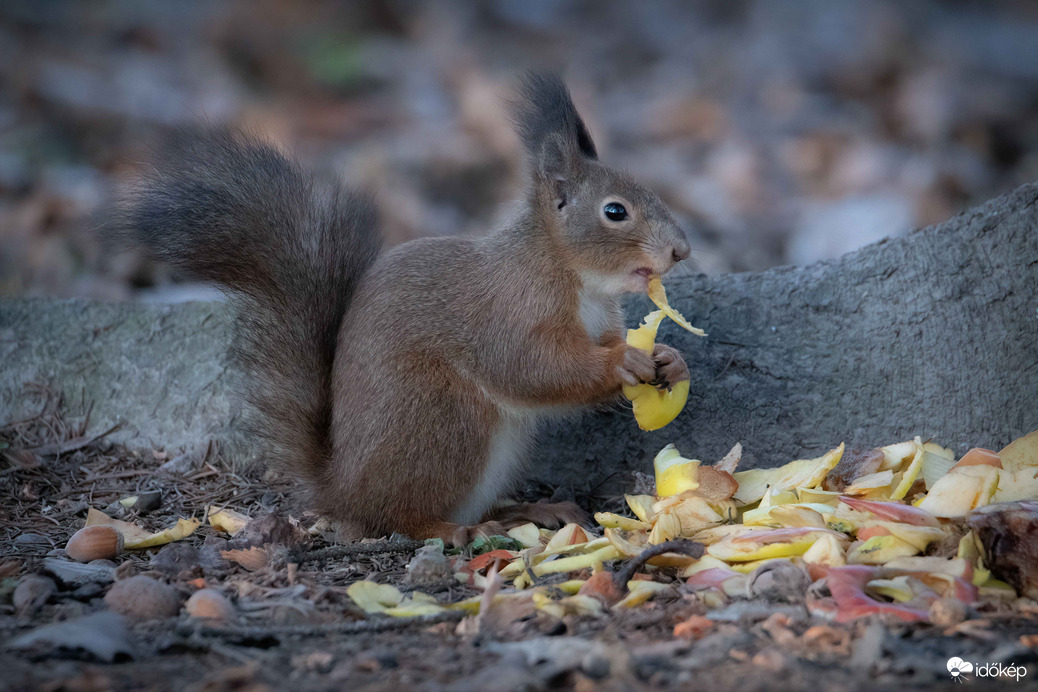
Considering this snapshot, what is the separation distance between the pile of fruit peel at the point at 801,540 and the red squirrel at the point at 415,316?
32 cm

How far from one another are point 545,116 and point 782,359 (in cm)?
101

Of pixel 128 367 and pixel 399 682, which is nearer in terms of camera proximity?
pixel 399 682

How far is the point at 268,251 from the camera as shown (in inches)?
97.7

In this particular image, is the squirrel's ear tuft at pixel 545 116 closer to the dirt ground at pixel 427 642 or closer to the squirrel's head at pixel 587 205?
the squirrel's head at pixel 587 205

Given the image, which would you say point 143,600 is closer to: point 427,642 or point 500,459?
point 427,642

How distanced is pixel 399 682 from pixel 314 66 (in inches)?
233

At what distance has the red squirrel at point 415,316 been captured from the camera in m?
2.44

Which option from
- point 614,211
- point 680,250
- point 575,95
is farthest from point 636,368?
point 575,95

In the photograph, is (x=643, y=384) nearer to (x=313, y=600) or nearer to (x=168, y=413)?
(x=313, y=600)

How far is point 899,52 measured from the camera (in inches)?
245

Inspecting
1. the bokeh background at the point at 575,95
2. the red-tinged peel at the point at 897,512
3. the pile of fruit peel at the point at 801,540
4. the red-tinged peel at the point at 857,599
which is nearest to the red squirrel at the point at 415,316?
the pile of fruit peel at the point at 801,540

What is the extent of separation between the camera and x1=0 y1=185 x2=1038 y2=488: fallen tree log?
2436 millimetres

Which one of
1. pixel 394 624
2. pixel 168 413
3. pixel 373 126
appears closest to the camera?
pixel 394 624

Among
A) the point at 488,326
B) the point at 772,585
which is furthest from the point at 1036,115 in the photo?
the point at 772,585
